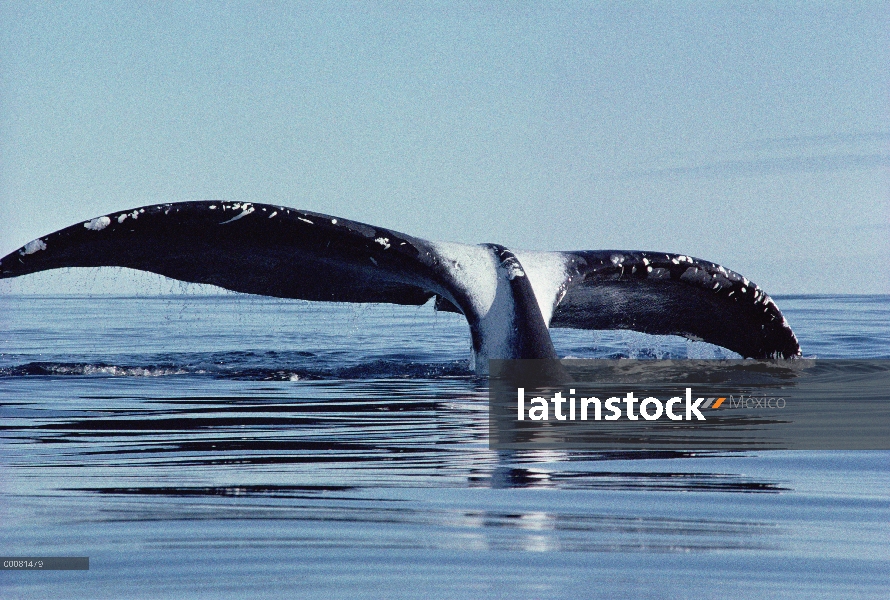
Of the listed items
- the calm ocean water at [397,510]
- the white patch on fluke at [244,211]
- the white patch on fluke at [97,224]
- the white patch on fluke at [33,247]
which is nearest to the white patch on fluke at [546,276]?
the calm ocean water at [397,510]

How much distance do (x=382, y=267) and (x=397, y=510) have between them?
4.53 m

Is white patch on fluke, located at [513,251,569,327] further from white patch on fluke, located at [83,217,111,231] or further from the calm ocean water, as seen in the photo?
white patch on fluke, located at [83,217,111,231]

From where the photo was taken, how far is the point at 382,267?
792cm

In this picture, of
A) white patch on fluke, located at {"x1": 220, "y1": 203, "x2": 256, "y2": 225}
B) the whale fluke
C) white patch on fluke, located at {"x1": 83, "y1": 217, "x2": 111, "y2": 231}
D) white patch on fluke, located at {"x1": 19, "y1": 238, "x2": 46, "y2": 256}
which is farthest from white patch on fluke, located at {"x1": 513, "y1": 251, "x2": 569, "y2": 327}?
white patch on fluke, located at {"x1": 19, "y1": 238, "x2": 46, "y2": 256}

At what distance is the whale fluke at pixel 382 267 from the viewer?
7402 mm

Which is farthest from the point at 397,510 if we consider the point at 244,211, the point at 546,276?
the point at 546,276

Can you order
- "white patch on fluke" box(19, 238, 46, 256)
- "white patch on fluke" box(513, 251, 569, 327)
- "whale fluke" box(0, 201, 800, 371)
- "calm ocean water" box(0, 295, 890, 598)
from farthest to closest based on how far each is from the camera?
1. "white patch on fluke" box(513, 251, 569, 327)
2. "whale fluke" box(0, 201, 800, 371)
3. "white patch on fluke" box(19, 238, 46, 256)
4. "calm ocean water" box(0, 295, 890, 598)

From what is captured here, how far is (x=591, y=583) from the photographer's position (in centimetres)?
259

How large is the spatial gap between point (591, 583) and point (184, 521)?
4.48 feet

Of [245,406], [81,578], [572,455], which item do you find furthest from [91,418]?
[81,578]

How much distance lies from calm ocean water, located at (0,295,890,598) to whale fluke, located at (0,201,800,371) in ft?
3.44

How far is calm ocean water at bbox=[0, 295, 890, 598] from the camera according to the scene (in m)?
2.65

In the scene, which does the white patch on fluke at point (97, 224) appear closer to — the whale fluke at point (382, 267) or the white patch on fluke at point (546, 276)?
the whale fluke at point (382, 267)

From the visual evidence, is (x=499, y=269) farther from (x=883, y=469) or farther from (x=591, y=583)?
(x=591, y=583)
